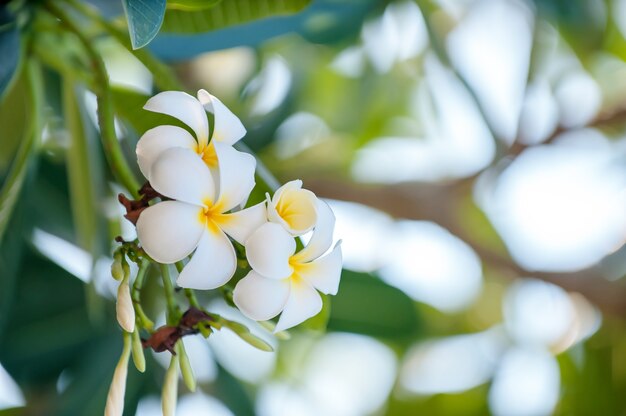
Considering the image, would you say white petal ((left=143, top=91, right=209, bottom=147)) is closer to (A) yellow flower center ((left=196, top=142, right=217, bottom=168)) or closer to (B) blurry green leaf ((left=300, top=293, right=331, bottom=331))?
(A) yellow flower center ((left=196, top=142, right=217, bottom=168))

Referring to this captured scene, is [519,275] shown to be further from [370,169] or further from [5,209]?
[5,209]

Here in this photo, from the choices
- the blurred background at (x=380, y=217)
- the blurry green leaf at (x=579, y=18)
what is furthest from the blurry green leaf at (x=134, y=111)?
the blurry green leaf at (x=579, y=18)

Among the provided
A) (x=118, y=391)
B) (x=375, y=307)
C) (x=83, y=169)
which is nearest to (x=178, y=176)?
(x=118, y=391)

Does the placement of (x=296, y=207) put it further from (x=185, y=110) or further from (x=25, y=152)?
(x=25, y=152)

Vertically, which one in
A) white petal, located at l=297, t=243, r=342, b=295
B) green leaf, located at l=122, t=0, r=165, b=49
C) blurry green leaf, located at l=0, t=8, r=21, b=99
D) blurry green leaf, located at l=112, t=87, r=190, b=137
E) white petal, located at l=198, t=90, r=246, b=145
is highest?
green leaf, located at l=122, t=0, r=165, b=49

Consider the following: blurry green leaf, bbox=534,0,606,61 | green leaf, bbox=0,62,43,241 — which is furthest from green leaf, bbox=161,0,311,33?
blurry green leaf, bbox=534,0,606,61

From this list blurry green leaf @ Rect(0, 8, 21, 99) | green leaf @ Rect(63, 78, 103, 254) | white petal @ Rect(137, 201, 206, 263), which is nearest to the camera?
white petal @ Rect(137, 201, 206, 263)

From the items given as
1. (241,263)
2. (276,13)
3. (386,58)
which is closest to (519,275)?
(386,58)
